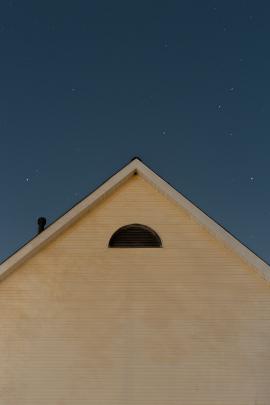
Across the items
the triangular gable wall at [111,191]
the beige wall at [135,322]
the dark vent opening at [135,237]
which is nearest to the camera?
the beige wall at [135,322]

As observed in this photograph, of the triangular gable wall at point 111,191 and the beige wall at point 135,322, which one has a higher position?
the triangular gable wall at point 111,191

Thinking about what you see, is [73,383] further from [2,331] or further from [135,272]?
[135,272]

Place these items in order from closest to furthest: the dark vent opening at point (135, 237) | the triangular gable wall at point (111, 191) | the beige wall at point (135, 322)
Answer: the beige wall at point (135, 322)
the triangular gable wall at point (111, 191)
the dark vent opening at point (135, 237)

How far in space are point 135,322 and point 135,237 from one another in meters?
2.23

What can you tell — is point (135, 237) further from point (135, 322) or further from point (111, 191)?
point (135, 322)

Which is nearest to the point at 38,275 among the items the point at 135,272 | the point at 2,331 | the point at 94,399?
the point at 2,331

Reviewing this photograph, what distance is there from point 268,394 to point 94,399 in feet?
13.7

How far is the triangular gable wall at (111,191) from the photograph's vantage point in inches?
521

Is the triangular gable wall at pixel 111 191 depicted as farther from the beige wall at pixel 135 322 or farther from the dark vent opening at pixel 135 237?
the dark vent opening at pixel 135 237

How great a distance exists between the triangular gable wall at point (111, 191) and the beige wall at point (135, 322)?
308 millimetres

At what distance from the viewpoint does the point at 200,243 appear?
13.8 metres

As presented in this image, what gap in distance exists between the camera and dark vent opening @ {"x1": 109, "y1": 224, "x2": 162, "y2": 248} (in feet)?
45.7

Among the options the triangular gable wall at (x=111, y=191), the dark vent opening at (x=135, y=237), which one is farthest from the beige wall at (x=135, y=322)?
the triangular gable wall at (x=111, y=191)

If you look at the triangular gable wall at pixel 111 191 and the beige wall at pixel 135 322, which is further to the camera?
the triangular gable wall at pixel 111 191
